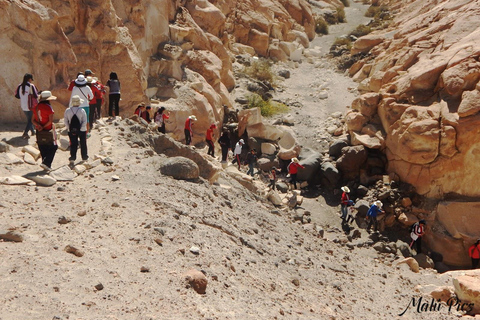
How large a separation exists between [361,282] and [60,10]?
9768 millimetres

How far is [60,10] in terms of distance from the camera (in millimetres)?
11969

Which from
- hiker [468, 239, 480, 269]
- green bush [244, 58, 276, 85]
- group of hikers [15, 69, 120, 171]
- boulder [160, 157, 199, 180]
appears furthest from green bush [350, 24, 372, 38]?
group of hikers [15, 69, 120, 171]

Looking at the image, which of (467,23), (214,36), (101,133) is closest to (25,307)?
(101,133)

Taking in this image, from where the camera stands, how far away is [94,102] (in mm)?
9680

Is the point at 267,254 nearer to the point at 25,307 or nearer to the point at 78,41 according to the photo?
the point at 25,307

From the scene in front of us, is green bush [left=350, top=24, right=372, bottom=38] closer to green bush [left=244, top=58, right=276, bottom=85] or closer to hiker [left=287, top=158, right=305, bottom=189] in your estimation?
green bush [left=244, top=58, right=276, bottom=85]

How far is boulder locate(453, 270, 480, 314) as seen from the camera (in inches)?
321

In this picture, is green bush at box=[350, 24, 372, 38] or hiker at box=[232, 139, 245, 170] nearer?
hiker at box=[232, 139, 245, 170]

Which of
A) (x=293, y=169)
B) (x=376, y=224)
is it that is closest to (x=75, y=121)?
(x=293, y=169)

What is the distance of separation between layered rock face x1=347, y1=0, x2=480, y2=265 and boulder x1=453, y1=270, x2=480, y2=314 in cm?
549

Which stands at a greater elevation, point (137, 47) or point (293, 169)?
point (137, 47)

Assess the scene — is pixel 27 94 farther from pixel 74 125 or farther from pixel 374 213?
pixel 374 213

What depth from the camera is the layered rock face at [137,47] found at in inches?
376

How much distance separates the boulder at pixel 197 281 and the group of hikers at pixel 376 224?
9.46m
